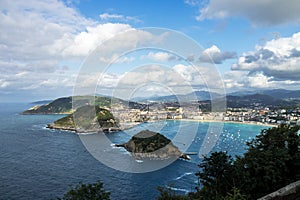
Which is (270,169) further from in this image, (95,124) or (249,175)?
(95,124)

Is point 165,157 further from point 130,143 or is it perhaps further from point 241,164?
point 241,164

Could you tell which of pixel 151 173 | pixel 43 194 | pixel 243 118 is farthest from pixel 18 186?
pixel 243 118

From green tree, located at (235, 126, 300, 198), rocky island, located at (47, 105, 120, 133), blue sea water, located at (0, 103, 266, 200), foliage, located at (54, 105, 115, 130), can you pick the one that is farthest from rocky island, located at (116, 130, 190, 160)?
green tree, located at (235, 126, 300, 198)

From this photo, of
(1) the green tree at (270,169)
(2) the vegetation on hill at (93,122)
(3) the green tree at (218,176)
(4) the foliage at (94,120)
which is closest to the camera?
(1) the green tree at (270,169)

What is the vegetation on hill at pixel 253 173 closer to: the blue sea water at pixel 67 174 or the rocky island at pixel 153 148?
the blue sea water at pixel 67 174

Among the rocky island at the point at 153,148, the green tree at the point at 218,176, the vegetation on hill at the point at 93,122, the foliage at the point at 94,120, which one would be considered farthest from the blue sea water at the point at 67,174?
the vegetation on hill at the point at 93,122

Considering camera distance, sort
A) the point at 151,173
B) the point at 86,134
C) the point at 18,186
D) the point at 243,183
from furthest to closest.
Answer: the point at 86,134 < the point at 151,173 < the point at 18,186 < the point at 243,183

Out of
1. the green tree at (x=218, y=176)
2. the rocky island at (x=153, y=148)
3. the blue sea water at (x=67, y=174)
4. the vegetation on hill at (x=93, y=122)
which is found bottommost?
the blue sea water at (x=67, y=174)

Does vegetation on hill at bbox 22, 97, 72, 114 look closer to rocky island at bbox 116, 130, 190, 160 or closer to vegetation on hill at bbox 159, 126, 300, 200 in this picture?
rocky island at bbox 116, 130, 190, 160
